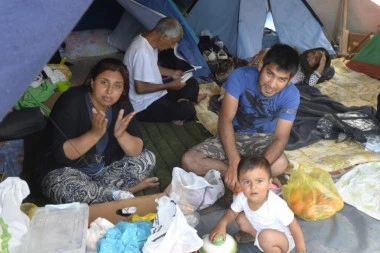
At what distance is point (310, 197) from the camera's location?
188 centimetres

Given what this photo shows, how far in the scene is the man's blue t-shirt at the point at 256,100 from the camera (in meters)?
2.11

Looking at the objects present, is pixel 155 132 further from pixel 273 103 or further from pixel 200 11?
pixel 200 11

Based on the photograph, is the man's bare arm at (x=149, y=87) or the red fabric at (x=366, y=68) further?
the red fabric at (x=366, y=68)

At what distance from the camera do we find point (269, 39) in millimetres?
4488

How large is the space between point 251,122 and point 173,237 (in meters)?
1.12

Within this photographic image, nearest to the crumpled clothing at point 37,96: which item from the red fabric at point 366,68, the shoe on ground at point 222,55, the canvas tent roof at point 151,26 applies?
the canvas tent roof at point 151,26

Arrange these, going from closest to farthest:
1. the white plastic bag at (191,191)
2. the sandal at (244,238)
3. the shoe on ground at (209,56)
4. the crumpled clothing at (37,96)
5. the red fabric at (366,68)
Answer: the sandal at (244,238)
the white plastic bag at (191,191)
the crumpled clothing at (37,96)
the red fabric at (366,68)
the shoe on ground at (209,56)

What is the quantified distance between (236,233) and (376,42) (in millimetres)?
2940

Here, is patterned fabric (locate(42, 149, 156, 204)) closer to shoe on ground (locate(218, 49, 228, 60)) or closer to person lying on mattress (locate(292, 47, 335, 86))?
person lying on mattress (locate(292, 47, 335, 86))

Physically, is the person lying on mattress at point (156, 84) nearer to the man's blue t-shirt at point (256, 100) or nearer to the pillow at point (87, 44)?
the man's blue t-shirt at point (256, 100)

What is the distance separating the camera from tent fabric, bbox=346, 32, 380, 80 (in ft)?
12.2

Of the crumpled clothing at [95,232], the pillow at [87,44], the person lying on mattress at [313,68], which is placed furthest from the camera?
the pillow at [87,44]

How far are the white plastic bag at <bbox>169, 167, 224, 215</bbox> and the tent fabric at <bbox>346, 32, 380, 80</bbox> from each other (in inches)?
100


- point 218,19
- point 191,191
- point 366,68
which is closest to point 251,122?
point 191,191
